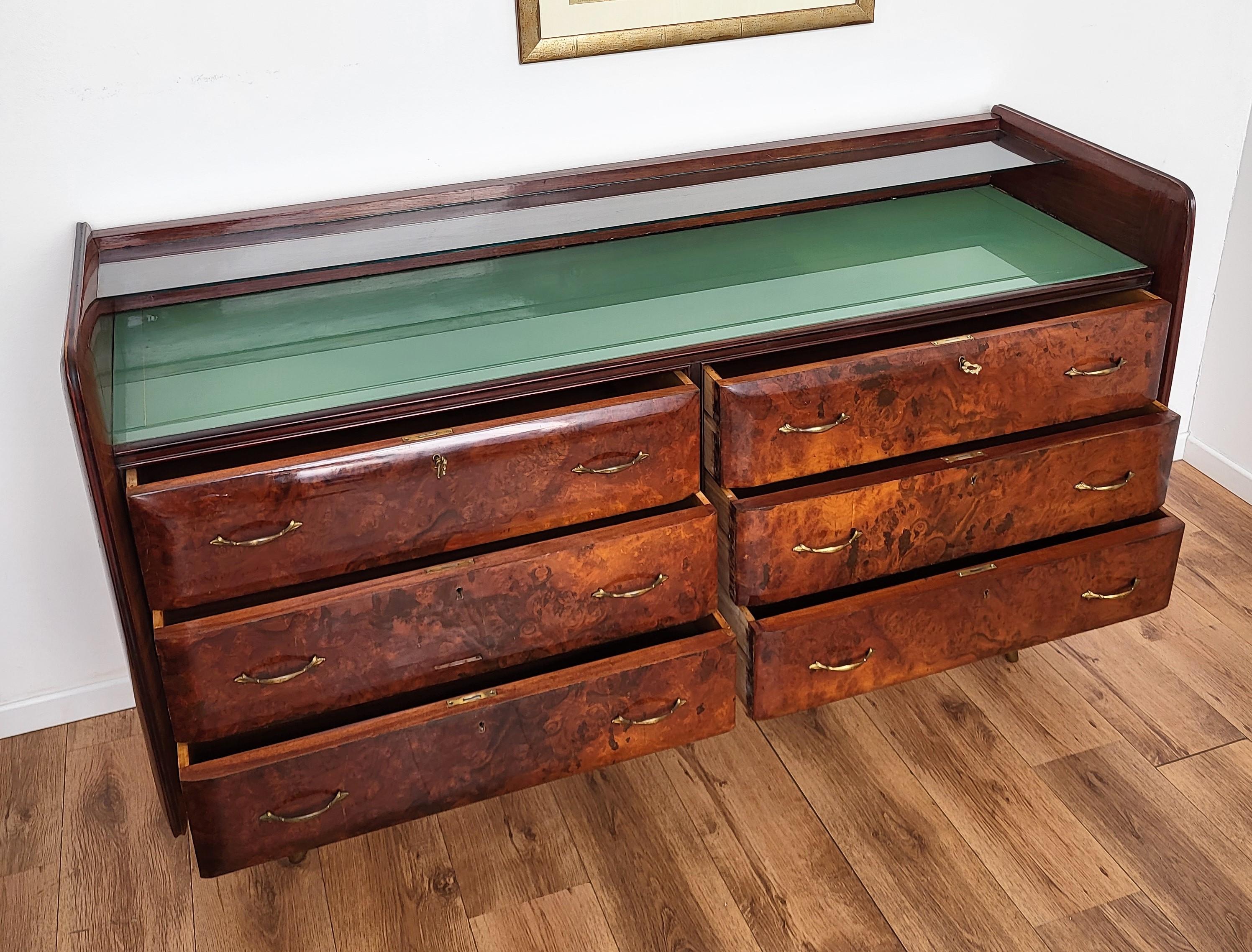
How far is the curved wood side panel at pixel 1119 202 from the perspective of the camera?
154 centimetres

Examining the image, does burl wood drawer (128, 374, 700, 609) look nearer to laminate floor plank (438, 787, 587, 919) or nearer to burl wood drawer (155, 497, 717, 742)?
burl wood drawer (155, 497, 717, 742)

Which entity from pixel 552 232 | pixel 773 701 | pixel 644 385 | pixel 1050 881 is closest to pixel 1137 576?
pixel 1050 881

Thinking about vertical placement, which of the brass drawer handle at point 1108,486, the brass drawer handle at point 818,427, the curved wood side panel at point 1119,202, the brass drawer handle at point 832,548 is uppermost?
the curved wood side panel at point 1119,202

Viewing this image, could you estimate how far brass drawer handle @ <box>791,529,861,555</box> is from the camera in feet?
4.90

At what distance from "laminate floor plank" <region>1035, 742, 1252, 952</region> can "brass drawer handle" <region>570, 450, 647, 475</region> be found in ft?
2.53

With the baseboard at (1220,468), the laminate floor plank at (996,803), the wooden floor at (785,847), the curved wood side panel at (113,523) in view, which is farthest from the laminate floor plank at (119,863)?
the baseboard at (1220,468)

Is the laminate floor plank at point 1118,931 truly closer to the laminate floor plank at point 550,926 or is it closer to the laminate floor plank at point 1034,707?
the laminate floor plank at point 1034,707

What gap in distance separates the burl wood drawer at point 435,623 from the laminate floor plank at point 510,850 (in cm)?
29

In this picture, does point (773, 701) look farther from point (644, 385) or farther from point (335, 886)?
point (335, 886)

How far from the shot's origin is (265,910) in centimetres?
152

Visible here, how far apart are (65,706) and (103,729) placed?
2.7 inches

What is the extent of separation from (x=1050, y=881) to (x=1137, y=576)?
439 mm

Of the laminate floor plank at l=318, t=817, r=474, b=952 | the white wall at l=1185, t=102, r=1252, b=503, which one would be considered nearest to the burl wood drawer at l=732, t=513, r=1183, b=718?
the laminate floor plank at l=318, t=817, r=474, b=952

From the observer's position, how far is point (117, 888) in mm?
1554
